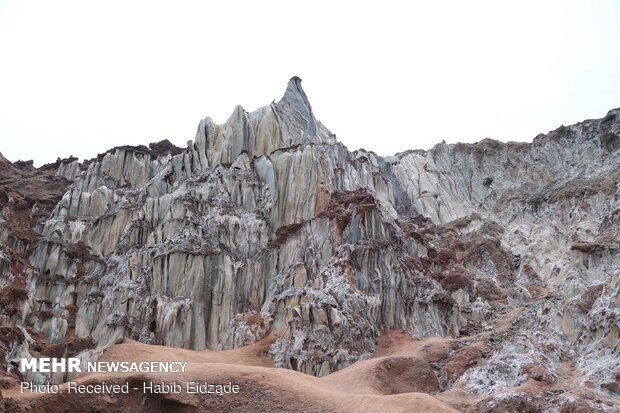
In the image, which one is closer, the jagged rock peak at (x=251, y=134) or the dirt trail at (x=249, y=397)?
the dirt trail at (x=249, y=397)

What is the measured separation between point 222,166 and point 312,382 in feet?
92.4

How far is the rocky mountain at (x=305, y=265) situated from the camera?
28453 millimetres

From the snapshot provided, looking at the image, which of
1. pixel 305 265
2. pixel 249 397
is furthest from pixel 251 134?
pixel 249 397

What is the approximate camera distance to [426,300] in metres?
40.0

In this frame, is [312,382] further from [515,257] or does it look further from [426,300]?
[515,257]

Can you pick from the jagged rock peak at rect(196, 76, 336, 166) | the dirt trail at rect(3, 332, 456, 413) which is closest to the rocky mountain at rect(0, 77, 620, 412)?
the jagged rock peak at rect(196, 76, 336, 166)

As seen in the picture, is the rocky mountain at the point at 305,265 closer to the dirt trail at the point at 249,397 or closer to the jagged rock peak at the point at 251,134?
the jagged rock peak at the point at 251,134

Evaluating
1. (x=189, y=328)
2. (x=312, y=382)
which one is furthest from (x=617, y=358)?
(x=189, y=328)

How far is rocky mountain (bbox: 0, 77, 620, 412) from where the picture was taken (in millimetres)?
28453

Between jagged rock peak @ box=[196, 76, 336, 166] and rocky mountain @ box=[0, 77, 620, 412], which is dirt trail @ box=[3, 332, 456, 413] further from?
jagged rock peak @ box=[196, 76, 336, 166]

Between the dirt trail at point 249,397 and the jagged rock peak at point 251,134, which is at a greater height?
the jagged rock peak at point 251,134

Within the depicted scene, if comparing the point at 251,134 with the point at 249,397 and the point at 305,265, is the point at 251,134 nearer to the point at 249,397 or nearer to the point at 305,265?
the point at 305,265

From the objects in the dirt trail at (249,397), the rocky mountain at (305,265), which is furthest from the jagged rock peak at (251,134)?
the dirt trail at (249,397)

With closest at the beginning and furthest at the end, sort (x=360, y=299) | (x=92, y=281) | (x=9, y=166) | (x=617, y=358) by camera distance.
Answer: (x=617, y=358)
(x=360, y=299)
(x=92, y=281)
(x=9, y=166)
